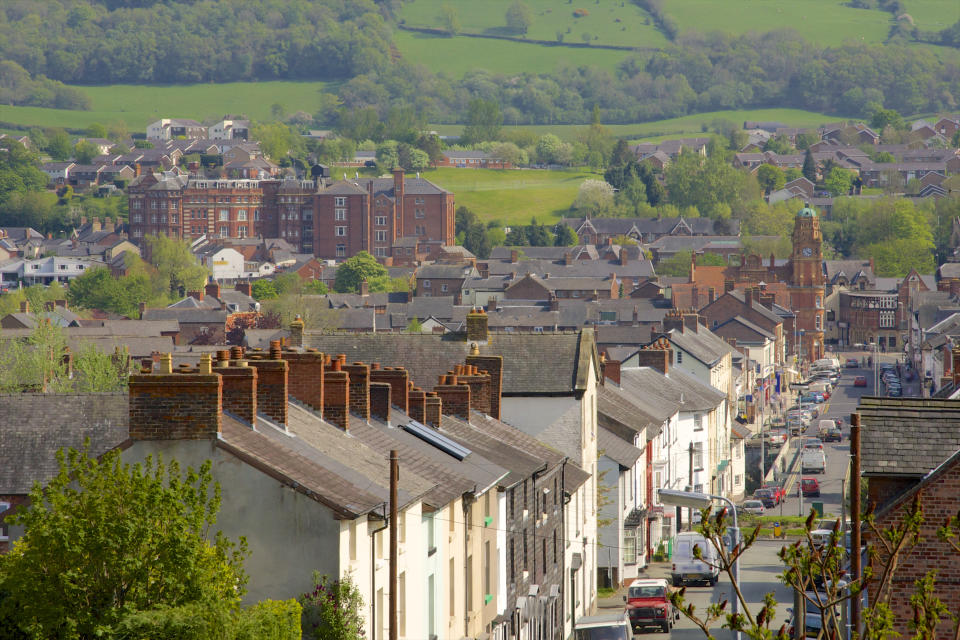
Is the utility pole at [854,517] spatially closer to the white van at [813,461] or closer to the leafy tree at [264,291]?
the white van at [813,461]

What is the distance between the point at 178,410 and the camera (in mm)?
21344

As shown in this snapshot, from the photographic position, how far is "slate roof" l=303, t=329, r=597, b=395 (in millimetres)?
40031

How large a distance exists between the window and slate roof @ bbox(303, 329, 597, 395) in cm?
1210

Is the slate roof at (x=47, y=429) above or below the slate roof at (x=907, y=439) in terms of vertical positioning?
below

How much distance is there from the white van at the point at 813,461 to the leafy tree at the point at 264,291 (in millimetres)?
95485

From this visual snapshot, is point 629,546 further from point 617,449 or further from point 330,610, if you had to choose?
point 330,610

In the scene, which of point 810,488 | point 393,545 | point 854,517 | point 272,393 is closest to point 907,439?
point 854,517

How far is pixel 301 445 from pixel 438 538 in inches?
147

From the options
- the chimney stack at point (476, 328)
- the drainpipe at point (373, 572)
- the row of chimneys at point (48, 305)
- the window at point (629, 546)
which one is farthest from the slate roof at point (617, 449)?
the row of chimneys at point (48, 305)

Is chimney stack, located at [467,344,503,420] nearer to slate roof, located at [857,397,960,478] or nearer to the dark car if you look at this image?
slate roof, located at [857,397,960,478]

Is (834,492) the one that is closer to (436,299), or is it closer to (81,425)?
(81,425)

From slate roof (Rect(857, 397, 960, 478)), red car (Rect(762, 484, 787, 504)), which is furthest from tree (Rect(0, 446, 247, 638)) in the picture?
red car (Rect(762, 484, 787, 504))

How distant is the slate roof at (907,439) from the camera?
20250 millimetres

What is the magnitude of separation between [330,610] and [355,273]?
176599 mm
